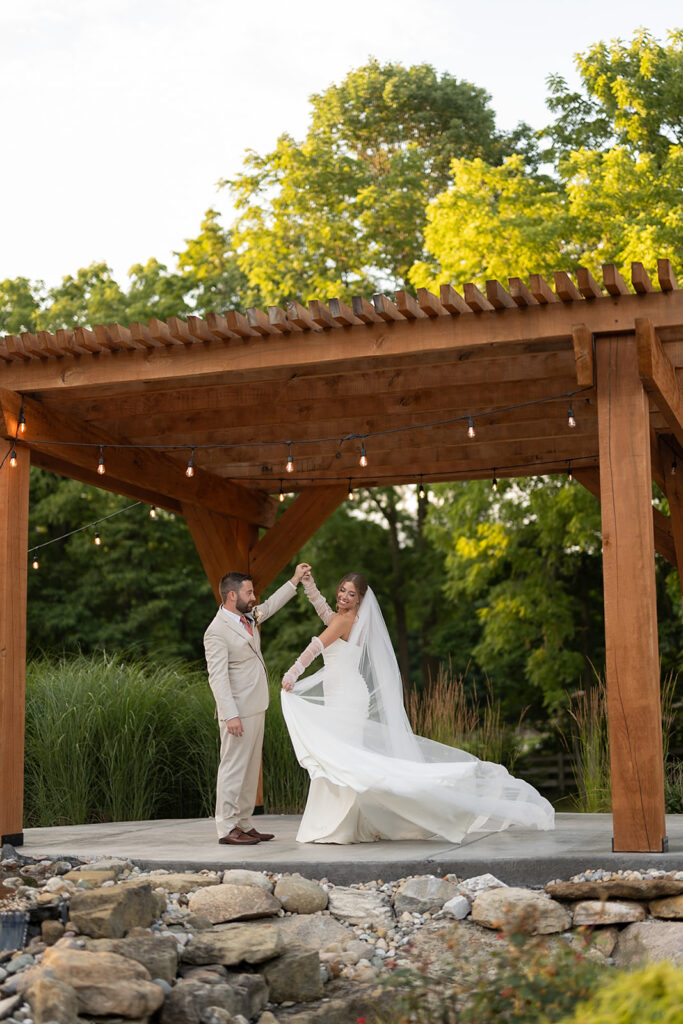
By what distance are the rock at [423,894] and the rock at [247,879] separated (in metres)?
0.63

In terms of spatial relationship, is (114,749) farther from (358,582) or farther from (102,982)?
(102,982)

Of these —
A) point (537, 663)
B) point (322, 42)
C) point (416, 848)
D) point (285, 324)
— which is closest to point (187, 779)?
point (416, 848)

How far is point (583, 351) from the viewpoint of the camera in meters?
5.93

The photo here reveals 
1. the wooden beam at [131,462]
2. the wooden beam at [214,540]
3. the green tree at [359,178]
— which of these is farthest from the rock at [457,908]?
the green tree at [359,178]

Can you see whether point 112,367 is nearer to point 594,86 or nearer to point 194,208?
point 594,86

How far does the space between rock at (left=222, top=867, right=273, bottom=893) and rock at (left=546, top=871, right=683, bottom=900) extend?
135cm

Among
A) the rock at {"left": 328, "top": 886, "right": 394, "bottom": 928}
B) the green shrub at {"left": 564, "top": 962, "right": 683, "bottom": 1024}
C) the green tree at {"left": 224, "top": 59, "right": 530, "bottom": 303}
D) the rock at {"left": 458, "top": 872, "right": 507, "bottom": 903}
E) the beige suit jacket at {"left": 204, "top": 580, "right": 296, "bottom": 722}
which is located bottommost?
the rock at {"left": 328, "top": 886, "right": 394, "bottom": 928}

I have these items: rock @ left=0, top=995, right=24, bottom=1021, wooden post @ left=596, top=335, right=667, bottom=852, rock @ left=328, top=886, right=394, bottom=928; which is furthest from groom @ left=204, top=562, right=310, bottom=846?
rock @ left=0, top=995, right=24, bottom=1021

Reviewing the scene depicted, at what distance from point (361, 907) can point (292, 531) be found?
4163 millimetres

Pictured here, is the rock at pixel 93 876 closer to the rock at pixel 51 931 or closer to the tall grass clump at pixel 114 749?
the rock at pixel 51 931

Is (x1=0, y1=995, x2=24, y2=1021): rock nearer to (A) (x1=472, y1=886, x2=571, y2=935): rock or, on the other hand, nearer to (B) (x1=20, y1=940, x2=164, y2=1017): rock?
(B) (x1=20, y1=940, x2=164, y2=1017): rock

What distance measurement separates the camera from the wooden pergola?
19.3ft

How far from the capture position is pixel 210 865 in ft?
19.7

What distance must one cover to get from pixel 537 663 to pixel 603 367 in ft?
37.0
